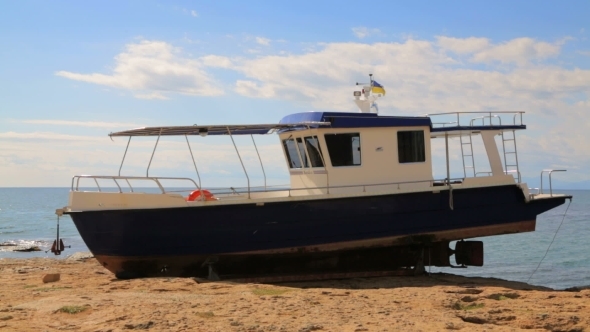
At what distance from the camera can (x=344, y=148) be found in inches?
503

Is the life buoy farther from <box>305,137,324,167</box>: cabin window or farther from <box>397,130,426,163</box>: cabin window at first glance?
<box>397,130,426,163</box>: cabin window

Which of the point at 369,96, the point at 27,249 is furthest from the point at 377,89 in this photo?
the point at 27,249

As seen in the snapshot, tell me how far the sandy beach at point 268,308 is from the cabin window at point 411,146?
376cm

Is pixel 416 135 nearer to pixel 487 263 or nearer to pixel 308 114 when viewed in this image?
pixel 308 114

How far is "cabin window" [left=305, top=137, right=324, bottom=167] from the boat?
2 centimetres

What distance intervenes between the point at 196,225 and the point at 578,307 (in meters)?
6.30

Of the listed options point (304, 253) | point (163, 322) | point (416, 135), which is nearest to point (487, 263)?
point (416, 135)

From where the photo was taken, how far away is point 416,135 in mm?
13227

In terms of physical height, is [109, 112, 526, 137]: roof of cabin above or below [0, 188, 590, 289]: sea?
above

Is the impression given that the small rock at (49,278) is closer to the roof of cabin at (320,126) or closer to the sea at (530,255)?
the roof of cabin at (320,126)

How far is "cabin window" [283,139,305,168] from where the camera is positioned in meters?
13.5

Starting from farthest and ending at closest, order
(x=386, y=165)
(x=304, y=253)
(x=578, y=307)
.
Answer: (x=386, y=165) < (x=304, y=253) < (x=578, y=307)

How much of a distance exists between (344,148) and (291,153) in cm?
142

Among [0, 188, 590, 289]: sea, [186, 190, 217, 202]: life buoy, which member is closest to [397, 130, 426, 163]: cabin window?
[0, 188, 590, 289]: sea
